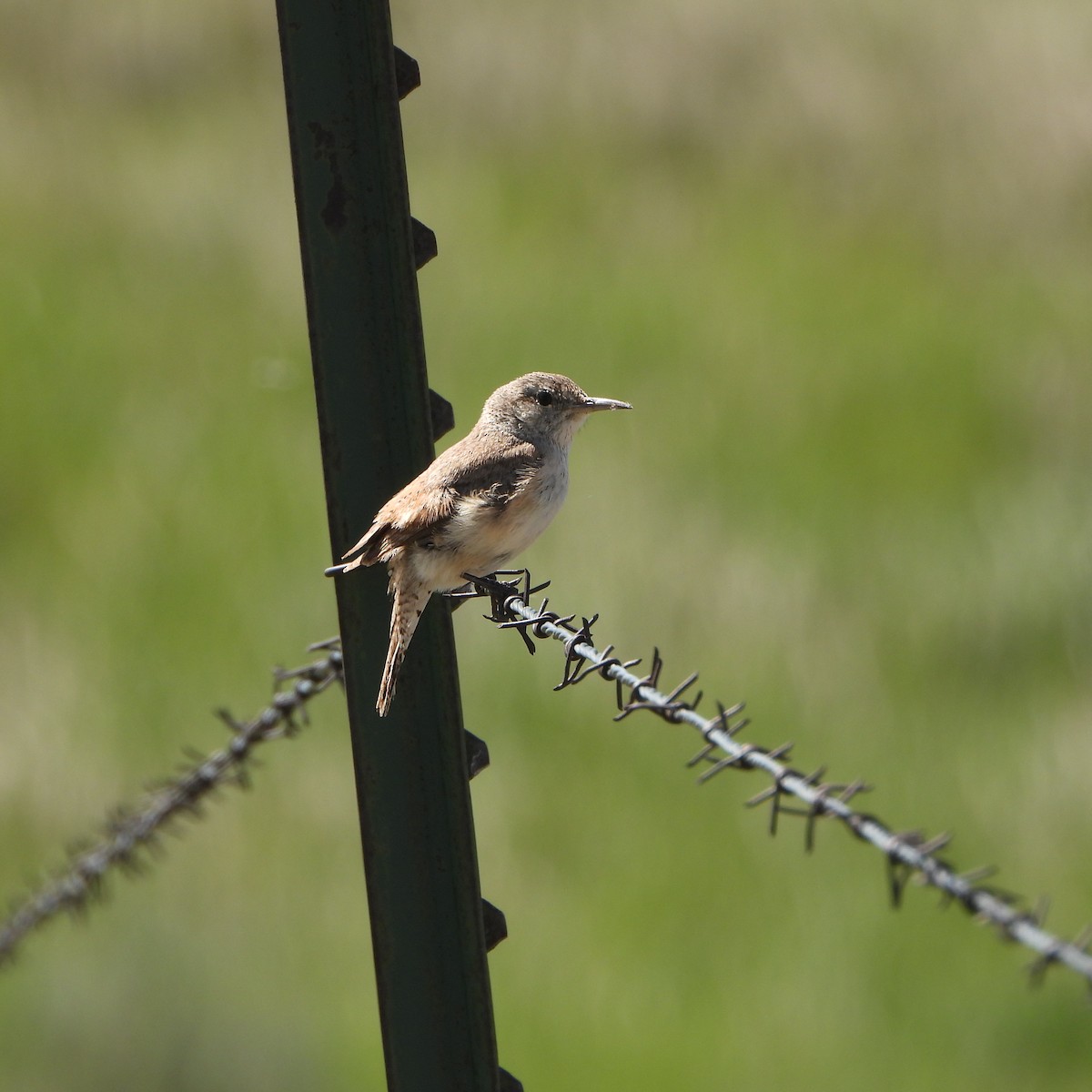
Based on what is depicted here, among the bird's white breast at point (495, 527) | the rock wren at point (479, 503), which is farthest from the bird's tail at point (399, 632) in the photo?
the bird's white breast at point (495, 527)

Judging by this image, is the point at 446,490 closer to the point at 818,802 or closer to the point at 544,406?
the point at 544,406

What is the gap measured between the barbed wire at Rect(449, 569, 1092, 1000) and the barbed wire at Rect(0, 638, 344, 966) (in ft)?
1.29

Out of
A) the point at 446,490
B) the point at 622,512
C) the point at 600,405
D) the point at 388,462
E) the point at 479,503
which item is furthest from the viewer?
the point at 622,512

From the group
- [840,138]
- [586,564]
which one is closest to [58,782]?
[586,564]

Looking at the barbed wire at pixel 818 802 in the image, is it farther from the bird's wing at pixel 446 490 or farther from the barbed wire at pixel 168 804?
the barbed wire at pixel 168 804

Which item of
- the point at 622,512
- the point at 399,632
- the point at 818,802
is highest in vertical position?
the point at 622,512

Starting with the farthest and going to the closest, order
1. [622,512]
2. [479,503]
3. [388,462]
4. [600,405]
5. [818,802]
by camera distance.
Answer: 1. [622,512]
2. [600,405]
3. [479,503]
4. [388,462]
5. [818,802]

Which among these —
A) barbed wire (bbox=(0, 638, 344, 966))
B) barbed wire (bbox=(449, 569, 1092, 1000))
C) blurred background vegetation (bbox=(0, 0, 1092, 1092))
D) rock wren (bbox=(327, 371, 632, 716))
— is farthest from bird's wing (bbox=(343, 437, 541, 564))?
blurred background vegetation (bbox=(0, 0, 1092, 1092))

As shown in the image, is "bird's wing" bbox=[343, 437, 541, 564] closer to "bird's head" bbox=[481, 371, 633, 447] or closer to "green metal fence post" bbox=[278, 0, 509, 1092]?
"green metal fence post" bbox=[278, 0, 509, 1092]

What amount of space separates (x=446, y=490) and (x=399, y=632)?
2.46ft

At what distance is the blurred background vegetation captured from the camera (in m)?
7.98

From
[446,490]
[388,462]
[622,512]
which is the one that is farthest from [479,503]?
[622,512]

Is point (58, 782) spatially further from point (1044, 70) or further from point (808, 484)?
point (1044, 70)

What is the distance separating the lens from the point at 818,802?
215 centimetres
